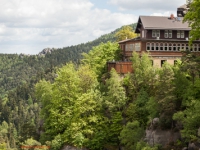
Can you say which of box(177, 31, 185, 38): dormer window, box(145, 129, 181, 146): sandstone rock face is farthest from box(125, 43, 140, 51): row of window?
box(145, 129, 181, 146): sandstone rock face

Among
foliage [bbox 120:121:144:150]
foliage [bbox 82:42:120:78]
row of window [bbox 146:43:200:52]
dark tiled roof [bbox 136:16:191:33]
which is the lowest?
foliage [bbox 120:121:144:150]

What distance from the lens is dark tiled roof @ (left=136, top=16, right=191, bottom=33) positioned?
64.4 m

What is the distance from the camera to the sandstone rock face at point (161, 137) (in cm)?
4031

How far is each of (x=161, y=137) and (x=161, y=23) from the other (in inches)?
1179

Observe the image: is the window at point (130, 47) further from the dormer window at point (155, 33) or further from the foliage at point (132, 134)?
the foliage at point (132, 134)

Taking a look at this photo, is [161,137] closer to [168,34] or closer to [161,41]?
[161,41]

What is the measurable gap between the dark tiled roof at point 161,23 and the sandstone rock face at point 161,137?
2638cm

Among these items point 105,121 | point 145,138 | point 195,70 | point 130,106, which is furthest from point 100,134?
point 195,70

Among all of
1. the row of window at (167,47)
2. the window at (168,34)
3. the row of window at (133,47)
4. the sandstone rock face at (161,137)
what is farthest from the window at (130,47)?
the sandstone rock face at (161,137)

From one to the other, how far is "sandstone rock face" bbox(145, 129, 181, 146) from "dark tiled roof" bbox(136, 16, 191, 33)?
86.6ft

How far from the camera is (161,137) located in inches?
1636

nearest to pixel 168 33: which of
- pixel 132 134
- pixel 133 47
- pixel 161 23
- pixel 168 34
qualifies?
pixel 168 34

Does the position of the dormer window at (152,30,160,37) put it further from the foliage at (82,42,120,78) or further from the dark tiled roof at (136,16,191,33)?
the foliage at (82,42,120,78)

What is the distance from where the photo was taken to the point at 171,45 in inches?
2532
